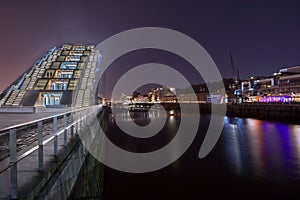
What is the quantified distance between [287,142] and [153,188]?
60.9 ft

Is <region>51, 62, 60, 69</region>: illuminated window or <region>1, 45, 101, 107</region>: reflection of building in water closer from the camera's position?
<region>1, 45, 101, 107</region>: reflection of building in water

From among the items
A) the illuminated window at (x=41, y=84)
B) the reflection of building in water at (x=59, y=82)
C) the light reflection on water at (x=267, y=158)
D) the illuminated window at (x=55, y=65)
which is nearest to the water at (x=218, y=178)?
the light reflection on water at (x=267, y=158)

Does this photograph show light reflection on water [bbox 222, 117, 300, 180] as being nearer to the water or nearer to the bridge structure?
the water

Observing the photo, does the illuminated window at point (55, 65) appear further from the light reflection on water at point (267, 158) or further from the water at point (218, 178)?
the water at point (218, 178)

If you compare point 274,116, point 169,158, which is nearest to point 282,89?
point 274,116

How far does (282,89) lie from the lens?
87.4 m

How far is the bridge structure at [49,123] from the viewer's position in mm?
4078

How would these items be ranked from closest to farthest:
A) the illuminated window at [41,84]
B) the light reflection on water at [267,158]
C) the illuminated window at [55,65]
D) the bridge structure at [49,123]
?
the bridge structure at [49,123] → the light reflection on water at [267,158] → the illuminated window at [41,84] → the illuminated window at [55,65]

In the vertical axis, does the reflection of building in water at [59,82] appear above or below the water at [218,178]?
above

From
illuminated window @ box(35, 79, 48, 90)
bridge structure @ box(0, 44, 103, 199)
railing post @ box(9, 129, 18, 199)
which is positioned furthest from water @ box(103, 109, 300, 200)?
illuminated window @ box(35, 79, 48, 90)

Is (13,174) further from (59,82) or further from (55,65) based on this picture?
(55,65)

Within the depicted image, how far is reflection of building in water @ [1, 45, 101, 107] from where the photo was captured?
2231 inches

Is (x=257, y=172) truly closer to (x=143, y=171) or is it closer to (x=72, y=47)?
(x=143, y=171)

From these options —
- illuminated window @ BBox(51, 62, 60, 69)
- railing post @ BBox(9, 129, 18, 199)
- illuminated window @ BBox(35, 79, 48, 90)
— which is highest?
illuminated window @ BBox(51, 62, 60, 69)
